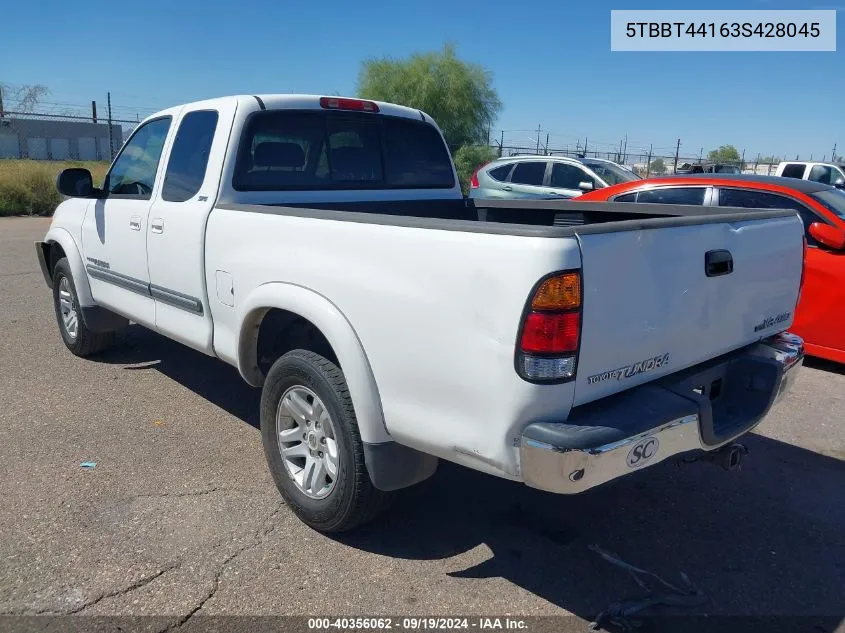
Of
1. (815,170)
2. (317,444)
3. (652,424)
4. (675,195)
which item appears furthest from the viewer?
(815,170)

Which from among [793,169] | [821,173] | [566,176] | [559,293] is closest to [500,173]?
[566,176]

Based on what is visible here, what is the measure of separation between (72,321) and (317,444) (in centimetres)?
356

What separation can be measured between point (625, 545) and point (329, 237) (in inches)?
77.2

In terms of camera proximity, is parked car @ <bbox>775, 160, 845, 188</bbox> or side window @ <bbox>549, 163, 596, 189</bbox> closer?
side window @ <bbox>549, 163, 596, 189</bbox>

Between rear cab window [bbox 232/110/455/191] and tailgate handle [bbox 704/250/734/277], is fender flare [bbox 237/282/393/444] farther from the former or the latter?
tailgate handle [bbox 704/250/734/277]

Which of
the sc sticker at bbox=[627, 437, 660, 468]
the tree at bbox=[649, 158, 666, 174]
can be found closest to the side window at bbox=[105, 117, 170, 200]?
the sc sticker at bbox=[627, 437, 660, 468]

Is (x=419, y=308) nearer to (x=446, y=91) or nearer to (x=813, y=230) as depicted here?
(x=813, y=230)

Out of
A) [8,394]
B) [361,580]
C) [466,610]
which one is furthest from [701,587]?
[8,394]

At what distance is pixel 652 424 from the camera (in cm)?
259

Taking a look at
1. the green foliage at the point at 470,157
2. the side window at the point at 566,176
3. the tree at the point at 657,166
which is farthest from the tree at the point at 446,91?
the side window at the point at 566,176

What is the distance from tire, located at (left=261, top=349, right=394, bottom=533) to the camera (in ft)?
10.1

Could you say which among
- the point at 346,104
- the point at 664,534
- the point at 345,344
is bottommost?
the point at 664,534

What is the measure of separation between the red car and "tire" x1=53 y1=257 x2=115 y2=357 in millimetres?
3919

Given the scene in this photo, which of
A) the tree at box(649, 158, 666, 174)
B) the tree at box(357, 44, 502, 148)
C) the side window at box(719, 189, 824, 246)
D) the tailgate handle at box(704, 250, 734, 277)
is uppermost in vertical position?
the tree at box(357, 44, 502, 148)
